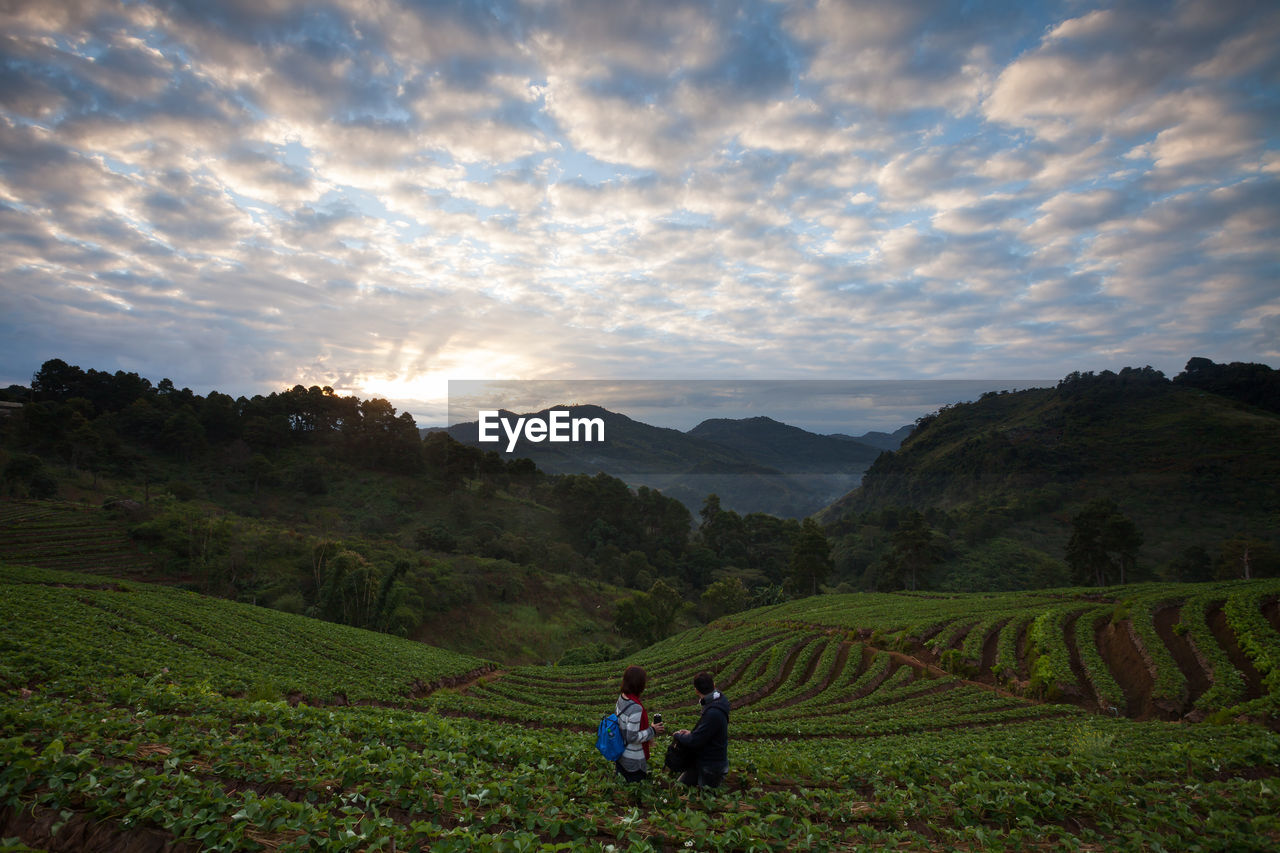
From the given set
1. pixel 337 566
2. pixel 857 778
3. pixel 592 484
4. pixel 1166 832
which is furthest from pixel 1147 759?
pixel 592 484

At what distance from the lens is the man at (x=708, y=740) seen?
7.07m

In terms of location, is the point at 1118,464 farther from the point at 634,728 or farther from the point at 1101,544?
the point at 634,728

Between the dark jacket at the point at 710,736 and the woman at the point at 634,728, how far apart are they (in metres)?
0.46

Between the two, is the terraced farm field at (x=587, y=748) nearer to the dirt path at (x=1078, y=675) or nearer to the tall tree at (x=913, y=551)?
the dirt path at (x=1078, y=675)

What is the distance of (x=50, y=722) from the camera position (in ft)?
22.7

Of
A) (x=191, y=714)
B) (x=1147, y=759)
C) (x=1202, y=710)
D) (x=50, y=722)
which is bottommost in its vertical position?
(x=1202, y=710)

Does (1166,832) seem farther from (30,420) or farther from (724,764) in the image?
(30,420)

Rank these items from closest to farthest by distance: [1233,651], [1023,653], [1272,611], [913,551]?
[1233,651] → [1272,611] → [1023,653] → [913,551]

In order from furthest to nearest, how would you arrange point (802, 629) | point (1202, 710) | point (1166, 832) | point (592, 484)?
point (592, 484), point (802, 629), point (1202, 710), point (1166, 832)

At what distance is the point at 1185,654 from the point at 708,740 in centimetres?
2649

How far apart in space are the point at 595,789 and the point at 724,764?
1.80m

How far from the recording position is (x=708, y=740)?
7.22 meters

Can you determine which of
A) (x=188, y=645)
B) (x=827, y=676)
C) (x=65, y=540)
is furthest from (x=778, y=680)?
(x=65, y=540)

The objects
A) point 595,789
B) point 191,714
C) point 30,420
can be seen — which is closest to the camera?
point 595,789
